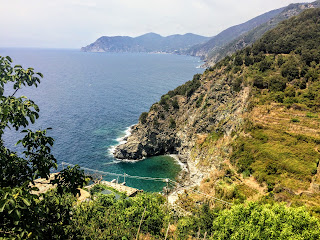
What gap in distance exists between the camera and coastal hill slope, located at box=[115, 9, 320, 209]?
3259cm

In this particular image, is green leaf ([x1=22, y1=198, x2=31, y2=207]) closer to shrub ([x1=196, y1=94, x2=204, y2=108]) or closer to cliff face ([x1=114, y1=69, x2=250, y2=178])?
cliff face ([x1=114, y1=69, x2=250, y2=178])

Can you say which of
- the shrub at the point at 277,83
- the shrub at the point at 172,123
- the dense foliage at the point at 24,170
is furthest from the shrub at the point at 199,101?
the dense foliage at the point at 24,170

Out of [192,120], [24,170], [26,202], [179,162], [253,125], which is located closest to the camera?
[26,202]

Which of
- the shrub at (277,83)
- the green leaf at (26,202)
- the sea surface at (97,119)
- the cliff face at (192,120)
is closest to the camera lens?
the green leaf at (26,202)

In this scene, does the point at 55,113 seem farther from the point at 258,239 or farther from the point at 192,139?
the point at 258,239

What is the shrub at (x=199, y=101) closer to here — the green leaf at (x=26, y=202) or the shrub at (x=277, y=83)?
the shrub at (x=277, y=83)

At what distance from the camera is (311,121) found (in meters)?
38.8

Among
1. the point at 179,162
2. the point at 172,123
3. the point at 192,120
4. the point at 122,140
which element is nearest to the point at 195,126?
the point at 192,120

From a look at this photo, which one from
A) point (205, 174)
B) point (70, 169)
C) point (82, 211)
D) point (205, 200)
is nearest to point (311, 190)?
point (205, 200)

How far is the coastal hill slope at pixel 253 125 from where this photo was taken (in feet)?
107

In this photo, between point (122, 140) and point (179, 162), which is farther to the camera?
point (122, 140)

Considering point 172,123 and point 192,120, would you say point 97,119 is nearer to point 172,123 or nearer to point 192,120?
point 172,123

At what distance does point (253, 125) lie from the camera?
43.7 metres

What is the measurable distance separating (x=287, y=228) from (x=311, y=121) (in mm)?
29420
